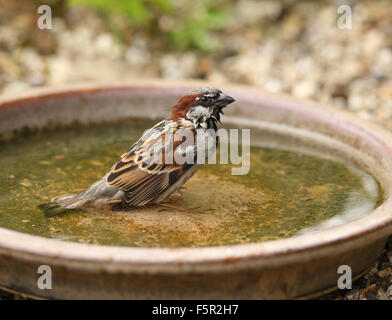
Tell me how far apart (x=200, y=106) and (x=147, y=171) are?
42 cm

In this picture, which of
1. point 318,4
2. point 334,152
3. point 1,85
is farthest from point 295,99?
point 318,4

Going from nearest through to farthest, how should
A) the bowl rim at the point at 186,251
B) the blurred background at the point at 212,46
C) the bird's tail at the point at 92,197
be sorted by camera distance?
the bowl rim at the point at 186,251
the bird's tail at the point at 92,197
the blurred background at the point at 212,46

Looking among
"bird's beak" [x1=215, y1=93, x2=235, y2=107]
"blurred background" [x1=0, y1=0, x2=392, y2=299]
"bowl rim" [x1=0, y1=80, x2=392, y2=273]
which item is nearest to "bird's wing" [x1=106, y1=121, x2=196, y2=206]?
"bird's beak" [x1=215, y1=93, x2=235, y2=107]

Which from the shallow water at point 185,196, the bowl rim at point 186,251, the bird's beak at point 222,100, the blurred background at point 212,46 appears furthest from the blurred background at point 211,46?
the bowl rim at point 186,251

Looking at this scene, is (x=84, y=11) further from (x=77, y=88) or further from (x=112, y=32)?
(x=77, y=88)

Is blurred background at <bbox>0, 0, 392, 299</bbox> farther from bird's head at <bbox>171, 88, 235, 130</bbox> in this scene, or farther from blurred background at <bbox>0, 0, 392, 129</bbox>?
bird's head at <bbox>171, 88, 235, 130</bbox>

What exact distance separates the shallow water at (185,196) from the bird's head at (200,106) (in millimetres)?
453

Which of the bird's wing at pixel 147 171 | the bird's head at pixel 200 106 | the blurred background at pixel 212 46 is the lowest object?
the bird's wing at pixel 147 171

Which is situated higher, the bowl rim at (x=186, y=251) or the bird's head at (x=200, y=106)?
the bird's head at (x=200, y=106)

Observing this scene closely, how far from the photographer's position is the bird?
2.89 meters

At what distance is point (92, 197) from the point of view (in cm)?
293

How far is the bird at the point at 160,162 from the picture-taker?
2889mm

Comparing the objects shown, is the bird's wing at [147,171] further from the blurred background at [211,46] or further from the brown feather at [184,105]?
the blurred background at [211,46]

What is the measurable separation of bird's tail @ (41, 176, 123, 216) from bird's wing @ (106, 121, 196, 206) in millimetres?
43
